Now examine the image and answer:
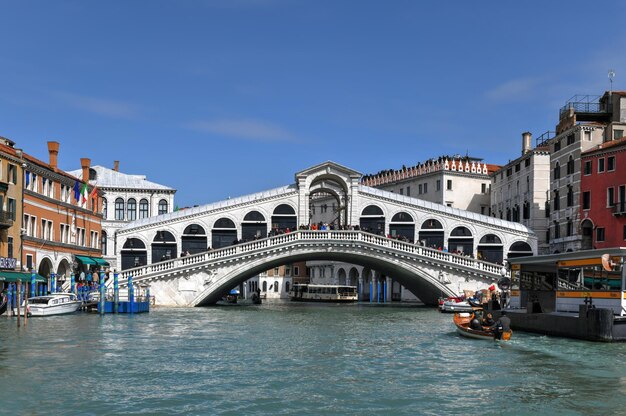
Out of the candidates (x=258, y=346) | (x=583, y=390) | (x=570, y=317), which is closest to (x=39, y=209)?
(x=258, y=346)

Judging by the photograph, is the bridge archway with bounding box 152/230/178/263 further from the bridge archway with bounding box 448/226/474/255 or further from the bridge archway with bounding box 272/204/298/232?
the bridge archway with bounding box 448/226/474/255

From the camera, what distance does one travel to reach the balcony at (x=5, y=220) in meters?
34.9

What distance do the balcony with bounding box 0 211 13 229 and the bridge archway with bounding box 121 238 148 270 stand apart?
13736 mm

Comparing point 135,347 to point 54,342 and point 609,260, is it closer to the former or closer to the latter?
point 54,342

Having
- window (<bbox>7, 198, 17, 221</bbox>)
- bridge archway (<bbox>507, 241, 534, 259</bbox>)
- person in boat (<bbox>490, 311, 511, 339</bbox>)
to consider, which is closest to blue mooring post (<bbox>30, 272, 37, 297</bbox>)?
window (<bbox>7, 198, 17, 221</bbox>)

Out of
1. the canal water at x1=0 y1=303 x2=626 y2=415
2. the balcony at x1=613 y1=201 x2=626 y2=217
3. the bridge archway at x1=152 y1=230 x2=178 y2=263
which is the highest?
the balcony at x1=613 y1=201 x2=626 y2=217

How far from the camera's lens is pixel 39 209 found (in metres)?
40.0

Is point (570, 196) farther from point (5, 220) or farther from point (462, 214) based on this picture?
point (5, 220)

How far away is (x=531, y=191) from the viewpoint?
173 ft

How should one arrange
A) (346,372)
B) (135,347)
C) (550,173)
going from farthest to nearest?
(550,173) < (135,347) < (346,372)

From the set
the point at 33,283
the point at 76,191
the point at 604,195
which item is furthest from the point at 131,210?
the point at 604,195

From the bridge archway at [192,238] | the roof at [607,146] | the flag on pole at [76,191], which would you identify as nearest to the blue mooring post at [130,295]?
the flag on pole at [76,191]

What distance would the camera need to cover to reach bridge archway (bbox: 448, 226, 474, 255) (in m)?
51.4

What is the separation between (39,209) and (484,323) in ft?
76.1
